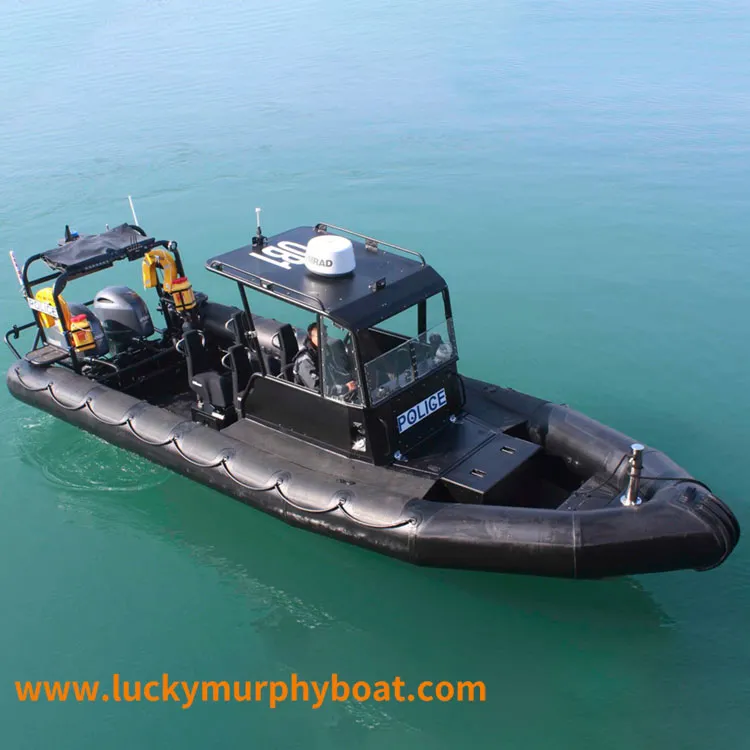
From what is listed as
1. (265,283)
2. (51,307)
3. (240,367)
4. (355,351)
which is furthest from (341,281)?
(51,307)

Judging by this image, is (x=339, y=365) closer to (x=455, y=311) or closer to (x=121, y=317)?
(x=121, y=317)

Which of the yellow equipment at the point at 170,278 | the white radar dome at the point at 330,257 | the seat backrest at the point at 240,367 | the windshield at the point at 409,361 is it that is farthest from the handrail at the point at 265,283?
the yellow equipment at the point at 170,278

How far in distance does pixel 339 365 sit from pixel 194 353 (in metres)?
2.21

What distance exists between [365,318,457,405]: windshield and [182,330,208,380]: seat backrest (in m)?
2.35

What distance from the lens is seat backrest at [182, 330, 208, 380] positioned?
8.13 metres

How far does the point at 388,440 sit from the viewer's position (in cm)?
670

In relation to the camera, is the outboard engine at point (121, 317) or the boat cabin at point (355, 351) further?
the outboard engine at point (121, 317)

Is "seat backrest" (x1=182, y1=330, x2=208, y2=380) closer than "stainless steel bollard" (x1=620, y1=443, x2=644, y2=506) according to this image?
No

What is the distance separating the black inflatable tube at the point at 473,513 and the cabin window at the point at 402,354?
87 cm

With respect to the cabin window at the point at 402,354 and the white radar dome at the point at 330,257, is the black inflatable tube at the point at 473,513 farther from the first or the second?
the white radar dome at the point at 330,257

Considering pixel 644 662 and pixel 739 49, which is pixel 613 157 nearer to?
pixel 739 49

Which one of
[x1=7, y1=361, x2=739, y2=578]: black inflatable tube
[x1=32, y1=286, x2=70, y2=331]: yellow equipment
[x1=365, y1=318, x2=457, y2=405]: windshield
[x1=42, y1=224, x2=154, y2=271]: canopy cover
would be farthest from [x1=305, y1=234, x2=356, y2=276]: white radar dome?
[x1=32, y1=286, x2=70, y2=331]: yellow equipment

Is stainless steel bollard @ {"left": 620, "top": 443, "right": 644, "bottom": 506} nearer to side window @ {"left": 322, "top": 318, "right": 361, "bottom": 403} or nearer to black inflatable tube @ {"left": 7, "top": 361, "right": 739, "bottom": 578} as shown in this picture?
black inflatable tube @ {"left": 7, "top": 361, "right": 739, "bottom": 578}

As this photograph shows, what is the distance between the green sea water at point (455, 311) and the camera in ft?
19.2
